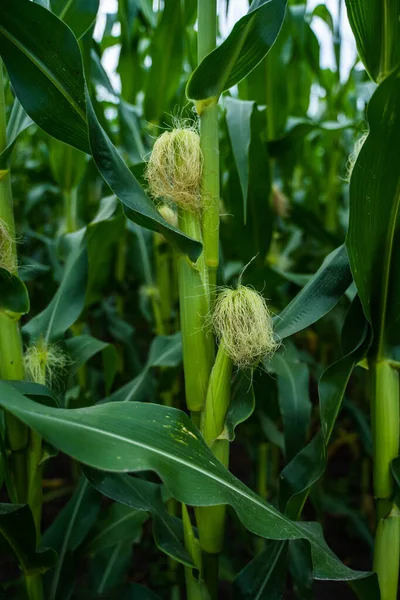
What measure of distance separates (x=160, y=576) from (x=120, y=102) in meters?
1.48

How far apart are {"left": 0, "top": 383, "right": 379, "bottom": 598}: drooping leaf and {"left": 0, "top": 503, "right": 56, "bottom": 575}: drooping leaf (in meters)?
0.28

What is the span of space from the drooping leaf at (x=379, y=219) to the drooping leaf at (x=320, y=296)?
0.16 feet

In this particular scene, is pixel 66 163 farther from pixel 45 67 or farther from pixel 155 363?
pixel 45 67

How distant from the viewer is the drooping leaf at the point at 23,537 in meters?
0.88

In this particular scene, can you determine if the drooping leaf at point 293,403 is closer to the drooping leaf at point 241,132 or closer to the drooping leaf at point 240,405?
the drooping leaf at point 240,405

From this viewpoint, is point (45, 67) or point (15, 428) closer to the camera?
point (45, 67)

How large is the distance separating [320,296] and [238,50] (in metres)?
0.41

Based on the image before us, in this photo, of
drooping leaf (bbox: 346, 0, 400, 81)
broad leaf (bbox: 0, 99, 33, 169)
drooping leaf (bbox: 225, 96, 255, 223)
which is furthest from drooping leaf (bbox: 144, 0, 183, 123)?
drooping leaf (bbox: 346, 0, 400, 81)

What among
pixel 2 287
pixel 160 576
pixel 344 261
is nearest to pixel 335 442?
pixel 160 576

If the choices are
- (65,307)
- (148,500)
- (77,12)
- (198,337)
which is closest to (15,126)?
(77,12)

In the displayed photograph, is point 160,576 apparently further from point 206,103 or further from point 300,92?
point 300,92

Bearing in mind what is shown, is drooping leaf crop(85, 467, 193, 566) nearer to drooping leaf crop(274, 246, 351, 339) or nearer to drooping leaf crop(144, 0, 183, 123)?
drooping leaf crop(274, 246, 351, 339)

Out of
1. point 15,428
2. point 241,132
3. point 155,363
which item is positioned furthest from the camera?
point 155,363

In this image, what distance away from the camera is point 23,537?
92 cm
